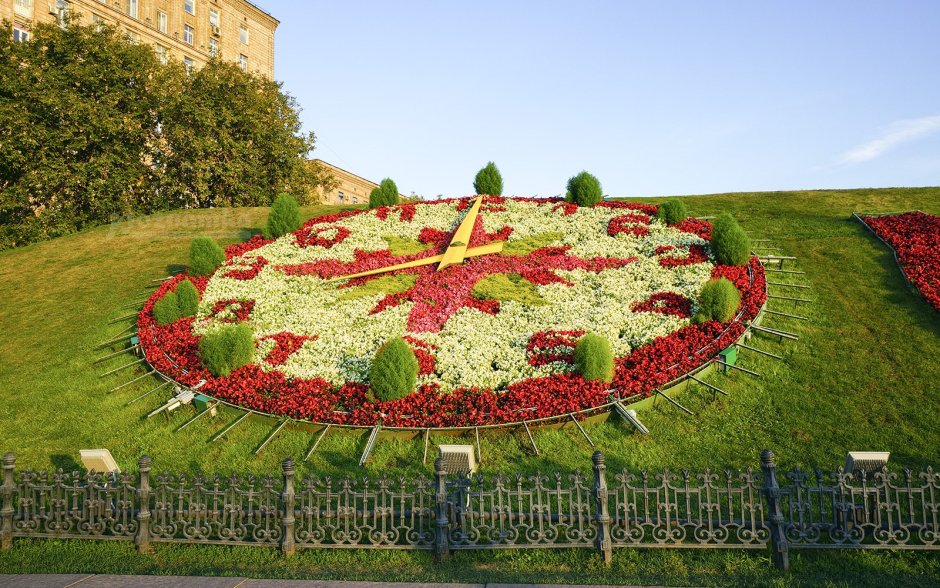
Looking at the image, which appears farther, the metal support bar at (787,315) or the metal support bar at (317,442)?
the metal support bar at (787,315)

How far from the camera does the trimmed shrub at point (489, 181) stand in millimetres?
26359

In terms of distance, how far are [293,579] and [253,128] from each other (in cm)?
3821

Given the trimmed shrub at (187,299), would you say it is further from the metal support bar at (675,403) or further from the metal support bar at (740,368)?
the metal support bar at (740,368)

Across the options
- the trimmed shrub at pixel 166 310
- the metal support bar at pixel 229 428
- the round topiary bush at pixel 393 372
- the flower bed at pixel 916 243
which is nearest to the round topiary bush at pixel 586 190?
the flower bed at pixel 916 243

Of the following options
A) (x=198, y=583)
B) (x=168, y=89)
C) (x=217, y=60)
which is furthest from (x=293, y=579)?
(x=217, y=60)

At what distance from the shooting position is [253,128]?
135ft

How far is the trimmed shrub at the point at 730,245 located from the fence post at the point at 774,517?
406 inches

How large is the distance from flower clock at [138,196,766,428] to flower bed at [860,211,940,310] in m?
3.94

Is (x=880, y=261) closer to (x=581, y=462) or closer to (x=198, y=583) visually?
(x=581, y=462)

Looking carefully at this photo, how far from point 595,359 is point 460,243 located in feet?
28.2

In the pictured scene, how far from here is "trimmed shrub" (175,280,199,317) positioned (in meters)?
17.7

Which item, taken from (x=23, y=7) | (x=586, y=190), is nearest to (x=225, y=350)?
(x=586, y=190)

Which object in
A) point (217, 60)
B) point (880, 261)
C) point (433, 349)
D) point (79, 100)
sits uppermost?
point (217, 60)

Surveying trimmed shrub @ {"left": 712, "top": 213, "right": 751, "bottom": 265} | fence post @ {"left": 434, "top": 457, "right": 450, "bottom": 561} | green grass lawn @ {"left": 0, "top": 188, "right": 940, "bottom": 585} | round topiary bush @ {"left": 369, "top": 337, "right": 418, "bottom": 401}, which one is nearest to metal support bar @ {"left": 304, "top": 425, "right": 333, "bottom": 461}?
green grass lawn @ {"left": 0, "top": 188, "right": 940, "bottom": 585}
